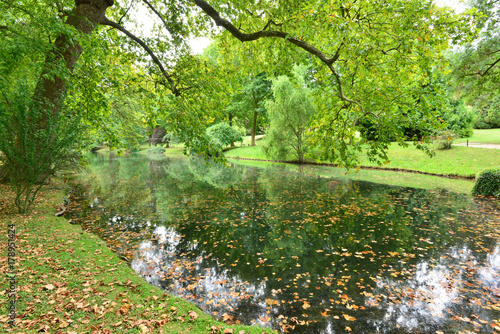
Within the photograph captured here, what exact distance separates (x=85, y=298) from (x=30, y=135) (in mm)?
5392

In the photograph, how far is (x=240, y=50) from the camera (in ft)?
27.0

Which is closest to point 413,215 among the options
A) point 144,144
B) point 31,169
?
point 31,169

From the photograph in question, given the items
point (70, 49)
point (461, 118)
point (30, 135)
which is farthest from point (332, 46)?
point (461, 118)

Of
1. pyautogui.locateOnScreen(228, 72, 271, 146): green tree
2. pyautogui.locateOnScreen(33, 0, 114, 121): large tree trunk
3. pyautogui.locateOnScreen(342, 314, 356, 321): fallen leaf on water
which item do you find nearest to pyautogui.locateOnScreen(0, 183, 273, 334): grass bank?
pyautogui.locateOnScreen(342, 314, 356, 321): fallen leaf on water

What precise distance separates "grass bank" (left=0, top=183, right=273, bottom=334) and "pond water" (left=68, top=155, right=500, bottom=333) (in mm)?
680

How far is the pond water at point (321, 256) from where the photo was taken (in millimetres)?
3971

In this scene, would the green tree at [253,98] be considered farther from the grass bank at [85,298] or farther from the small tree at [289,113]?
the grass bank at [85,298]

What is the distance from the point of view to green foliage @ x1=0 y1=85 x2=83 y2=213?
6047mm

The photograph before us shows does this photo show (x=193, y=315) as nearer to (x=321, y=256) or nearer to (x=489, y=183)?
(x=321, y=256)

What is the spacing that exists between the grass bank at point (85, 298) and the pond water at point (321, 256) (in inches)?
26.8

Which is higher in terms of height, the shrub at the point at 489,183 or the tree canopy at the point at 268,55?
the tree canopy at the point at 268,55

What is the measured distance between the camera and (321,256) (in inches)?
238

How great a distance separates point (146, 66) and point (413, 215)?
39.4 feet

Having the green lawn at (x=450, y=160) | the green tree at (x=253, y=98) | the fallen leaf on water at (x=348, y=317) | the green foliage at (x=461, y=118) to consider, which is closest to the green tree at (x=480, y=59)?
the green lawn at (x=450, y=160)
